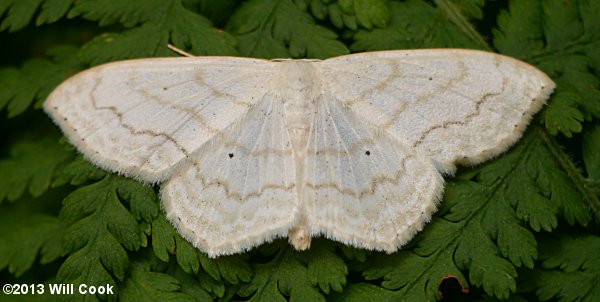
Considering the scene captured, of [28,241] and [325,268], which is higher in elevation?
[325,268]

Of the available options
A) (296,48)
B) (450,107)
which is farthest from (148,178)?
(450,107)

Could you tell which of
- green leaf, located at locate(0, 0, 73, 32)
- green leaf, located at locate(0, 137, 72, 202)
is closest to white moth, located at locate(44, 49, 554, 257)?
green leaf, located at locate(0, 0, 73, 32)

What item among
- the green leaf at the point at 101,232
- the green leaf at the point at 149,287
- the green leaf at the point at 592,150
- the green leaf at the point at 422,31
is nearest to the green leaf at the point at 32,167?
the green leaf at the point at 101,232

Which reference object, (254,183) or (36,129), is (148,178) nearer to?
(254,183)

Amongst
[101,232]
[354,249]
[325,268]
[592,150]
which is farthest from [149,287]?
[592,150]

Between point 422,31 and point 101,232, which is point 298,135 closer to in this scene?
point 422,31

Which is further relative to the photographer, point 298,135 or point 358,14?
point 358,14
